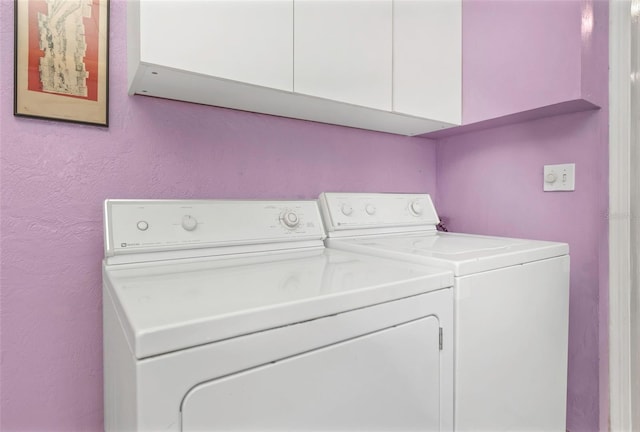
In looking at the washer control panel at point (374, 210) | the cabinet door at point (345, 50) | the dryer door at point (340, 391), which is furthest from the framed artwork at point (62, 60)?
the dryer door at point (340, 391)

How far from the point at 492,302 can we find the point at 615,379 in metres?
0.83

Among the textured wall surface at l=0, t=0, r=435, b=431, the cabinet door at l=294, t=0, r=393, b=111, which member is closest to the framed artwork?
the textured wall surface at l=0, t=0, r=435, b=431

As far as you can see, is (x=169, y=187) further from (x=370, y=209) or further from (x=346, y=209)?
(x=370, y=209)

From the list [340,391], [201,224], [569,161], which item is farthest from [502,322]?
[201,224]

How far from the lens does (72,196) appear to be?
1.13 m

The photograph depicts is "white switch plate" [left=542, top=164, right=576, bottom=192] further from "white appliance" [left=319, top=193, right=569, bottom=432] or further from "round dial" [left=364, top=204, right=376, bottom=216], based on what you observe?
"round dial" [left=364, top=204, right=376, bottom=216]

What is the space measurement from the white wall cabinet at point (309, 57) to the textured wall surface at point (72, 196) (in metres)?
0.11

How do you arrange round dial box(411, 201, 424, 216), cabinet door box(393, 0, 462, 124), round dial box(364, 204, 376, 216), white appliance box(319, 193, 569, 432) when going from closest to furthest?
white appliance box(319, 193, 569, 432)
cabinet door box(393, 0, 462, 124)
round dial box(364, 204, 376, 216)
round dial box(411, 201, 424, 216)

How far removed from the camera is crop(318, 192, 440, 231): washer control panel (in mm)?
1494

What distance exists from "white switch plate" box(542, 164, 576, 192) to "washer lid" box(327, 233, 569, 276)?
1.10 ft

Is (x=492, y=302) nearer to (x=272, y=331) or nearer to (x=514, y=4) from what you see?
(x=272, y=331)

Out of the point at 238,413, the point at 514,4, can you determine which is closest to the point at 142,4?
the point at 238,413

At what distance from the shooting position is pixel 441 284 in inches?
35.9

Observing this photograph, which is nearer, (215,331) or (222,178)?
(215,331)
